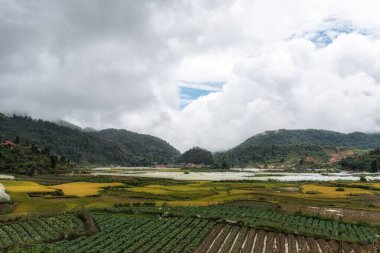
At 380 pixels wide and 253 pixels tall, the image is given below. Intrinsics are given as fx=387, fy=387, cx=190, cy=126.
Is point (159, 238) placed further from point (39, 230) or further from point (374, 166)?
point (374, 166)

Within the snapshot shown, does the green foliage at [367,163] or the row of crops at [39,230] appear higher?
the green foliage at [367,163]

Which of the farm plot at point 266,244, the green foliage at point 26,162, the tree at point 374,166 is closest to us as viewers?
the farm plot at point 266,244

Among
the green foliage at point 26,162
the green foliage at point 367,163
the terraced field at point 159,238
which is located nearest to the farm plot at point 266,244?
the terraced field at point 159,238

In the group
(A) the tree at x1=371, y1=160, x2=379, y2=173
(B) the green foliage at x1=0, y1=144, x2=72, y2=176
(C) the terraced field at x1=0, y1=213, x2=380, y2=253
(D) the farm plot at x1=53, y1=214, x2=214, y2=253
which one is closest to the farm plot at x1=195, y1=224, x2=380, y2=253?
(C) the terraced field at x1=0, y1=213, x2=380, y2=253

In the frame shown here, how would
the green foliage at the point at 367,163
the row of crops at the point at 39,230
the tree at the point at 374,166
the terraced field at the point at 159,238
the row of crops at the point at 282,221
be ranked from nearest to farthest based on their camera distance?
the terraced field at the point at 159,238
the row of crops at the point at 39,230
the row of crops at the point at 282,221
the tree at the point at 374,166
the green foliage at the point at 367,163

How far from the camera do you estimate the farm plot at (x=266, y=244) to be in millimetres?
35594

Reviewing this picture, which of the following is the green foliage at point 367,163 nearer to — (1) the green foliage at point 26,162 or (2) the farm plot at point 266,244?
(1) the green foliage at point 26,162

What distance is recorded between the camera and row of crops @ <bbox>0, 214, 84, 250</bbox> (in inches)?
1426

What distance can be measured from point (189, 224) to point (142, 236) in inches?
311

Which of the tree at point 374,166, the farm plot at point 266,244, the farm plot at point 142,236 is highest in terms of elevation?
the tree at point 374,166

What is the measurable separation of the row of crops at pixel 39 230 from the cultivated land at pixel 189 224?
0.28 ft

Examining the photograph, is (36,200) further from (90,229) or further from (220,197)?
(220,197)

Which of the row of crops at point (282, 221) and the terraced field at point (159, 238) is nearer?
→ the terraced field at point (159, 238)

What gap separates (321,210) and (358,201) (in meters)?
15.3
